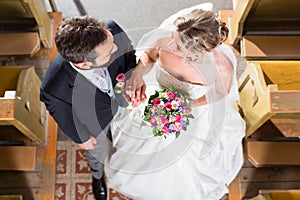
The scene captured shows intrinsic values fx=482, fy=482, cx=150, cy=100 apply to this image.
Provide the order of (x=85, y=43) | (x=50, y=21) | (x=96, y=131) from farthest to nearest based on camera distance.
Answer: (x=50, y=21) → (x=96, y=131) → (x=85, y=43)

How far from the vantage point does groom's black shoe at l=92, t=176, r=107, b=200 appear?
2895mm

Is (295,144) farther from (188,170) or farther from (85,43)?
(85,43)

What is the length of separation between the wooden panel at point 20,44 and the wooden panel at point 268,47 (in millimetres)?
1360

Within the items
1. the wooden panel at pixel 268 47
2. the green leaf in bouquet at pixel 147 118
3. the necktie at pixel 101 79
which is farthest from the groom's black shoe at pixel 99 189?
the wooden panel at pixel 268 47

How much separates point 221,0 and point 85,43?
164 cm

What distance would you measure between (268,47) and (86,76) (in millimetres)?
1461

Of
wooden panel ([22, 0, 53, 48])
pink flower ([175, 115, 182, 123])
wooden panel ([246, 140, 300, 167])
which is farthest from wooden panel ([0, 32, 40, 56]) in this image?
wooden panel ([246, 140, 300, 167])

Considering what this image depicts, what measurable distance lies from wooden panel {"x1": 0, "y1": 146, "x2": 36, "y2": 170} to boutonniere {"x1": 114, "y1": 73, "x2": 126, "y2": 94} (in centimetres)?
84

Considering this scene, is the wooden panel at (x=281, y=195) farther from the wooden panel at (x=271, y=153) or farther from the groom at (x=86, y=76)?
the groom at (x=86, y=76)

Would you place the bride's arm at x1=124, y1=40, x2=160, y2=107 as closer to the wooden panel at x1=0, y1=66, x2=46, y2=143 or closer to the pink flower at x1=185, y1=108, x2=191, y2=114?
the pink flower at x1=185, y1=108, x2=191, y2=114

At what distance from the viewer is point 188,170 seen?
269 centimetres

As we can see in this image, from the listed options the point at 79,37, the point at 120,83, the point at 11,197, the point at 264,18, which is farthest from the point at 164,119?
the point at 264,18

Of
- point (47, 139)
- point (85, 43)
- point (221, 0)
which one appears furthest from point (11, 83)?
point (221, 0)

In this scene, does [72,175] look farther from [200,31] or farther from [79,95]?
[200,31]
